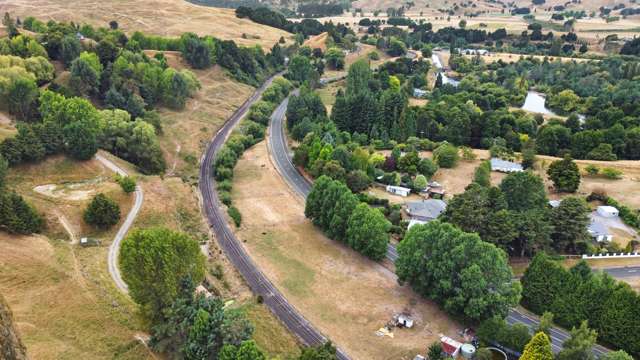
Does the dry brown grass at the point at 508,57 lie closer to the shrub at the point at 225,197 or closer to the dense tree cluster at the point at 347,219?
the shrub at the point at 225,197

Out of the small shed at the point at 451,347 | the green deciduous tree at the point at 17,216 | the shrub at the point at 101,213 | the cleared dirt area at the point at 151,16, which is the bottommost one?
the small shed at the point at 451,347

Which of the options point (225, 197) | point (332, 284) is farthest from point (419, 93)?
point (332, 284)

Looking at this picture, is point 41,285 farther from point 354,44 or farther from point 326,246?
point 354,44

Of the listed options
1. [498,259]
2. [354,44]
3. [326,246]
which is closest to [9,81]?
[326,246]

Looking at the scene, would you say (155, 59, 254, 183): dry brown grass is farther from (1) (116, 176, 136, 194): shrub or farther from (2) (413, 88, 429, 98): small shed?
(2) (413, 88, 429, 98): small shed

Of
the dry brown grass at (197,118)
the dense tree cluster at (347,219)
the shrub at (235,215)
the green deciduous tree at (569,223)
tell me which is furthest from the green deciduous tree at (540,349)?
the dry brown grass at (197,118)

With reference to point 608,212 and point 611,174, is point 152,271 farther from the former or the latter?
point 611,174
